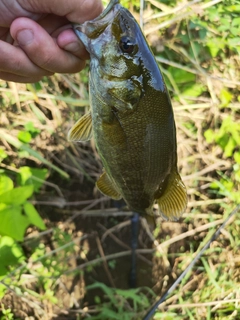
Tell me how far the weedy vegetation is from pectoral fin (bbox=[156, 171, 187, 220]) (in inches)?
36.2

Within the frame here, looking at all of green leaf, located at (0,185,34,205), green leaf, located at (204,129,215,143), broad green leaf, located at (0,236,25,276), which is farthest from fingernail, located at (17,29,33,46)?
green leaf, located at (204,129,215,143)

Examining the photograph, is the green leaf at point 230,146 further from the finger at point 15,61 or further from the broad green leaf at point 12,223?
the finger at point 15,61

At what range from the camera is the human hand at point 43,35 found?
3.28ft

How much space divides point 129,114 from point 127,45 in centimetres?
19

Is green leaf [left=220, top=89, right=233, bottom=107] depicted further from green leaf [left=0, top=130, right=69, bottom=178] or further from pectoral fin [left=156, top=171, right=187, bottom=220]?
pectoral fin [left=156, top=171, right=187, bottom=220]

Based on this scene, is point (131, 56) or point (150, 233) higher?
point (131, 56)

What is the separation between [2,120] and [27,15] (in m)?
1.06

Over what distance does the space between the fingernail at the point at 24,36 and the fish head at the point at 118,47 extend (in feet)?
0.44

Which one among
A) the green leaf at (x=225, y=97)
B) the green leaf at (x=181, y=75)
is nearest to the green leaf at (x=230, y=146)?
the green leaf at (x=225, y=97)

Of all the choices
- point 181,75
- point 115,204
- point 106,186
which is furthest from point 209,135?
point 106,186

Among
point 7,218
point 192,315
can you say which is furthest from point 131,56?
point 192,315

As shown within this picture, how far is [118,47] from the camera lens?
→ 937 millimetres

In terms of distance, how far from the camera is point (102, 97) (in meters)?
0.99

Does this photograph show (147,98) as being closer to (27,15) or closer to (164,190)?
(164,190)
